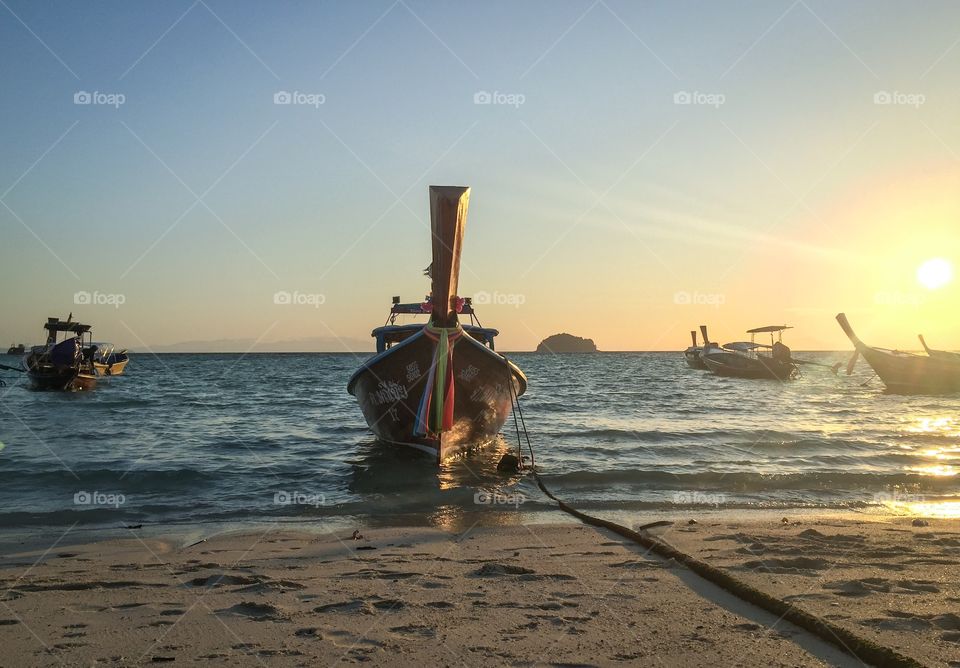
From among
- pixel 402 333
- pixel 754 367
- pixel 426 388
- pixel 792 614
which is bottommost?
pixel 792 614

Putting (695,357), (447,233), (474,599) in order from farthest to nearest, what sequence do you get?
1. (695,357)
2. (447,233)
3. (474,599)

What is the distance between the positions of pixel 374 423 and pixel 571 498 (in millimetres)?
6092

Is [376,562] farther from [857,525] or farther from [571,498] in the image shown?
[857,525]

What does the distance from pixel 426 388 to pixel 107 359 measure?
148ft

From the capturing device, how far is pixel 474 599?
5078mm

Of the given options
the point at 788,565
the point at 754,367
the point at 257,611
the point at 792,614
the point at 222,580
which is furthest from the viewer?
the point at 754,367

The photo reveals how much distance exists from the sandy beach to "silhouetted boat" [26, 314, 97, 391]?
3583 cm

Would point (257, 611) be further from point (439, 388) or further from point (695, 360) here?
→ point (695, 360)

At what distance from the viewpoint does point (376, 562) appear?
20.9 ft

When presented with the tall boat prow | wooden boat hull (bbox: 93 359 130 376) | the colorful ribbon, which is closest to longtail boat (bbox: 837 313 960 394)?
the colorful ribbon

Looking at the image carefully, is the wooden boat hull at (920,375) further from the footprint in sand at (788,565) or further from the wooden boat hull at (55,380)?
the wooden boat hull at (55,380)

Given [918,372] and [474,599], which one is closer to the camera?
[474,599]

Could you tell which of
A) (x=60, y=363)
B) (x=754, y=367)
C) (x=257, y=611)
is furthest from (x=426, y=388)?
(x=754, y=367)

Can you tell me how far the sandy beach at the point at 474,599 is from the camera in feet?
13.2
